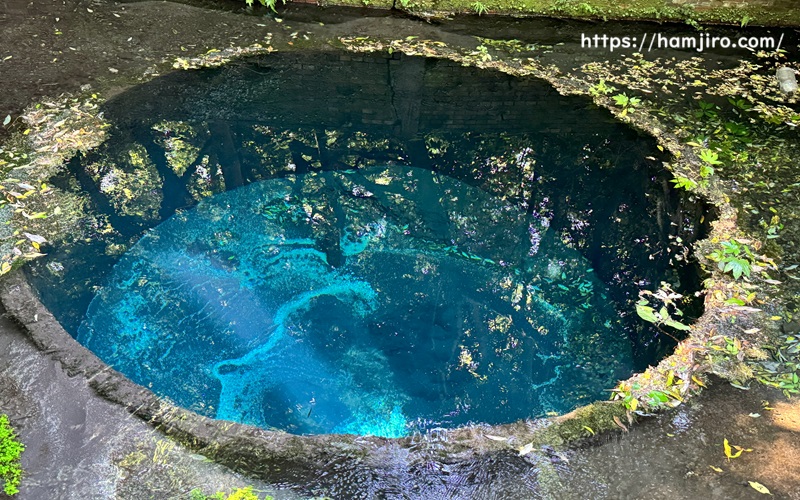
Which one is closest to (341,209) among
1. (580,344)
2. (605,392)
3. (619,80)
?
(580,344)

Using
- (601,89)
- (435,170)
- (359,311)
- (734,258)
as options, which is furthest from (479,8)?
(359,311)

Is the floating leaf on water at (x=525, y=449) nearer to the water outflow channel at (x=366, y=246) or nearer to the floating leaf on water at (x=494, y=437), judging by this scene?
the floating leaf on water at (x=494, y=437)

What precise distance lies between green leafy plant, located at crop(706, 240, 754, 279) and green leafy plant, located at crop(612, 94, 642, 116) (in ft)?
5.86

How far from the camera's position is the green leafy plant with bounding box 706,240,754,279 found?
3.48 meters

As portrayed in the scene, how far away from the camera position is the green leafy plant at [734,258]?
3.48 m

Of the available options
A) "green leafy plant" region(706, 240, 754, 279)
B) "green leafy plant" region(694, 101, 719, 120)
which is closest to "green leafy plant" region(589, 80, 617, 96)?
"green leafy plant" region(694, 101, 719, 120)

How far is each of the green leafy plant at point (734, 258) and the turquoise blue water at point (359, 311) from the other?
71cm

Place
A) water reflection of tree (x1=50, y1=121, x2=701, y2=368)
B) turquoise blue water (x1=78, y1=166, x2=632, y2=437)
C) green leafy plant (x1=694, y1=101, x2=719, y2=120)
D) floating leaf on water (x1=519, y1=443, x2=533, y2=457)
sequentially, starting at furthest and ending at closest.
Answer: green leafy plant (x1=694, y1=101, x2=719, y2=120) → water reflection of tree (x1=50, y1=121, x2=701, y2=368) → turquoise blue water (x1=78, y1=166, x2=632, y2=437) → floating leaf on water (x1=519, y1=443, x2=533, y2=457)

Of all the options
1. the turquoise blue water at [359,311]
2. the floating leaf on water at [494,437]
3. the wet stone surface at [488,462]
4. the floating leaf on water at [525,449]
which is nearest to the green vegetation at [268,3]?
the turquoise blue water at [359,311]

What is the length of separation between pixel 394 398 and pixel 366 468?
0.72 m

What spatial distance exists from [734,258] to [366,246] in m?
2.41

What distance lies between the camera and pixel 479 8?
6.40m

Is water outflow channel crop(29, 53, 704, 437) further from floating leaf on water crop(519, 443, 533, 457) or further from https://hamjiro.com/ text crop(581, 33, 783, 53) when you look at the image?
https://hamjiro.com/ text crop(581, 33, 783, 53)

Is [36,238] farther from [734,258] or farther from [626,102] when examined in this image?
[626,102]
